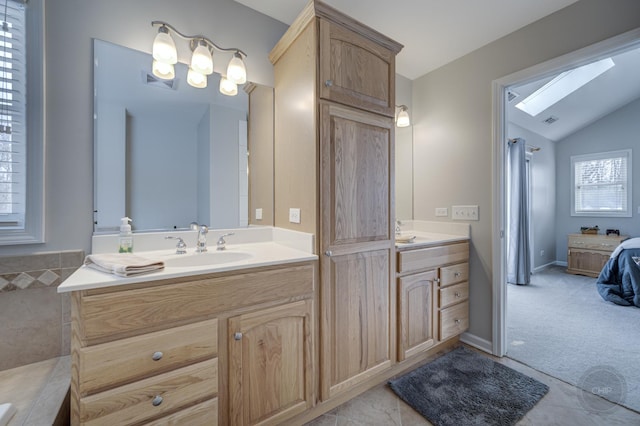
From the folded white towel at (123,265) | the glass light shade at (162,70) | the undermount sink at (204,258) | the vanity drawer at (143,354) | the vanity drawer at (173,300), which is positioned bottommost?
the vanity drawer at (143,354)

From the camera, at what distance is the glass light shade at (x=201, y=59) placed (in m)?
1.54

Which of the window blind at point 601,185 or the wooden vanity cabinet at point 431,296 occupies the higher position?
the window blind at point 601,185

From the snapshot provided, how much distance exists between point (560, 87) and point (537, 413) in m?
4.35

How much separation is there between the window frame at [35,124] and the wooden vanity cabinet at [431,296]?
1.98 meters

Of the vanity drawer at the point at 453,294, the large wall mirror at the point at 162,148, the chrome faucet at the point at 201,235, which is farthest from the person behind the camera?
the vanity drawer at the point at 453,294

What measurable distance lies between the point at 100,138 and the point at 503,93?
276 cm

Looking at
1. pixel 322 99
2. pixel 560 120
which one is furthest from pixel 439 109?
pixel 560 120

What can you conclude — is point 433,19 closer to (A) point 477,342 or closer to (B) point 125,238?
(B) point 125,238

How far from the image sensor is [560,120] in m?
4.54

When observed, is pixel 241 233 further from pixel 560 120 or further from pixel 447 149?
pixel 560 120

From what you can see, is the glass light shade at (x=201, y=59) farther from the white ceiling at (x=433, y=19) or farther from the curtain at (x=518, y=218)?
the curtain at (x=518, y=218)

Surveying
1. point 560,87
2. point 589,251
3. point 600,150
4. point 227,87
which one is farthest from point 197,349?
point 600,150

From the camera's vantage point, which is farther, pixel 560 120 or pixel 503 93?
pixel 560 120

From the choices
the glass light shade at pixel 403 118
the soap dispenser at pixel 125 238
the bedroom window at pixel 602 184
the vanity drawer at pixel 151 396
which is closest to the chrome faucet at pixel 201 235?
the soap dispenser at pixel 125 238
